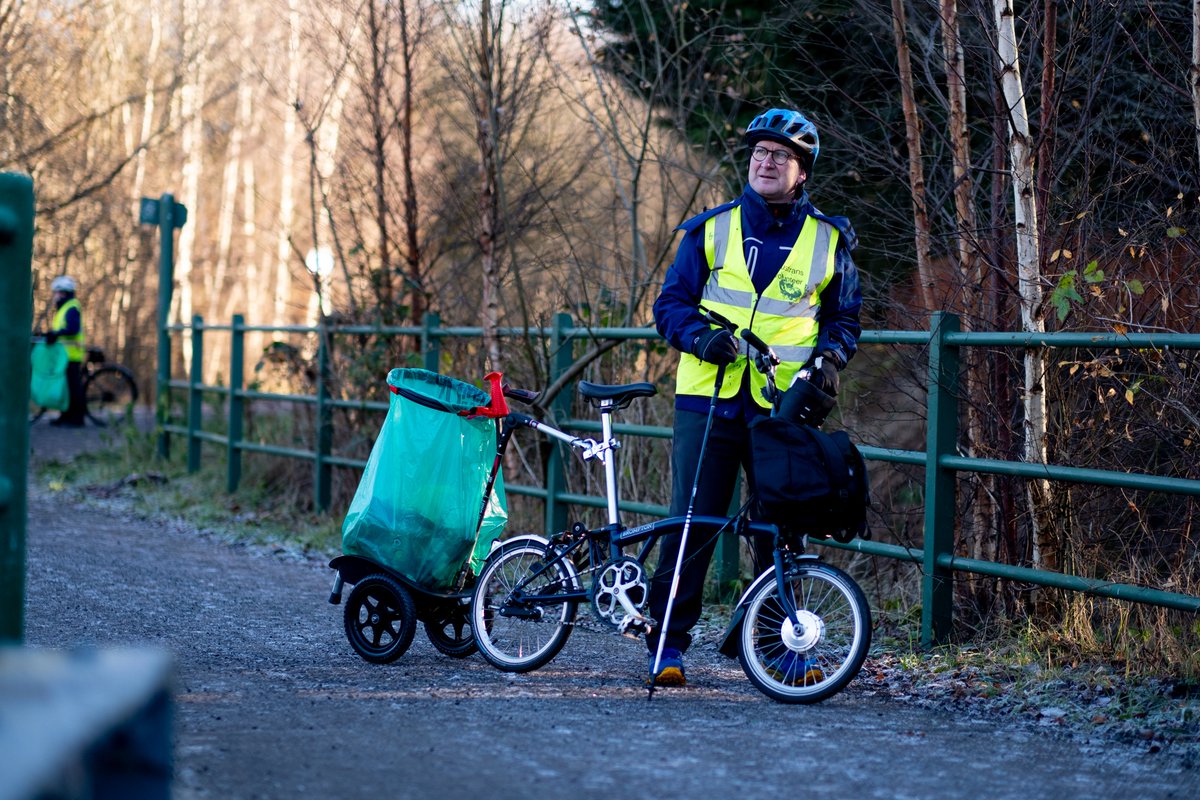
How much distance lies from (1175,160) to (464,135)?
23.0ft

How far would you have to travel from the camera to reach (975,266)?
714 cm

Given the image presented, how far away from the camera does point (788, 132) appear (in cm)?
562

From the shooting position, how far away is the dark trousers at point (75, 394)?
19.3 m

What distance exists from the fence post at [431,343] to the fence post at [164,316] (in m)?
5.79

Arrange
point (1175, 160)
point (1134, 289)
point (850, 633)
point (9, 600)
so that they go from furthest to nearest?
point (1175, 160) < point (1134, 289) < point (850, 633) < point (9, 600)

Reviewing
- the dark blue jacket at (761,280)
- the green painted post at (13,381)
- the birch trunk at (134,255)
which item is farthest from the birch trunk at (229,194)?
the green painted post at (13,381)

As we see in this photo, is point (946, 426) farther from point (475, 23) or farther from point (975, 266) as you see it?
point (475, 23)

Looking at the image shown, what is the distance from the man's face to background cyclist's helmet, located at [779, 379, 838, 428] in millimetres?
751

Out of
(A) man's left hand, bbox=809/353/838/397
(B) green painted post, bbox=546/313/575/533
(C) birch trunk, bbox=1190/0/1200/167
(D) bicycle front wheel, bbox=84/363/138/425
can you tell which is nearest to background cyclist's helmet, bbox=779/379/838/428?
(A) man's left hand, bbox=809/353/838/397

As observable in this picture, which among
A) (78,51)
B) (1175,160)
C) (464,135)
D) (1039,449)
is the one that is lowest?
(1039,449)

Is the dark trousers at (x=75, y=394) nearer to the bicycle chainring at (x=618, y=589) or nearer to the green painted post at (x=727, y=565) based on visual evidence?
the green painted post at (x=727, y=565)

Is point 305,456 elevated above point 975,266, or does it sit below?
below

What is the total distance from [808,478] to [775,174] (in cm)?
121

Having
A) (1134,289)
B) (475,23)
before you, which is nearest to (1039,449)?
(1134,289)
